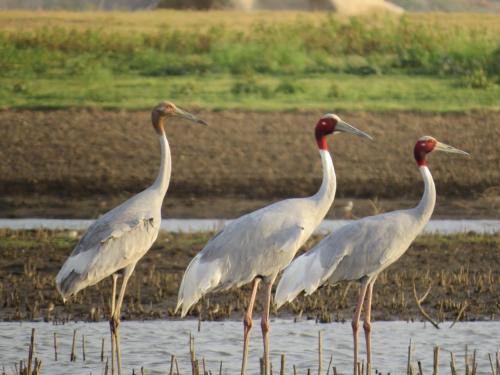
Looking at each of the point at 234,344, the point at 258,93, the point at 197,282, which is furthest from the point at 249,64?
the point at 197,282

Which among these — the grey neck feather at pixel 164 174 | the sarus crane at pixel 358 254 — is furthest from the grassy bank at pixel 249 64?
the sarus crane at pixel 358 254

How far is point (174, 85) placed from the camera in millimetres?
22766

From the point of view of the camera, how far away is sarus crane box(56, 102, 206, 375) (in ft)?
32.0

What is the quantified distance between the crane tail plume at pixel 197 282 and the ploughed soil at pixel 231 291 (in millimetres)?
1922

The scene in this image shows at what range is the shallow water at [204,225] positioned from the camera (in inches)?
605

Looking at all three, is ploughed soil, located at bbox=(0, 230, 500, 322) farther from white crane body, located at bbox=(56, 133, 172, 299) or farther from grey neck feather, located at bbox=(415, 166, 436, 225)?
white crane body, located at bbox=(56, 133, 172, 299)

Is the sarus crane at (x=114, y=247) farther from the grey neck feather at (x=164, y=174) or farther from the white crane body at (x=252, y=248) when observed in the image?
the white crane body at (x=252, y=248)

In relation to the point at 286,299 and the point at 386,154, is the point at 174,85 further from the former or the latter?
the point at 286,299

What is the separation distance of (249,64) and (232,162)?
6164mm

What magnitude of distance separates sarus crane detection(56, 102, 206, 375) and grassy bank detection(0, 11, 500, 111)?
10.6 metres

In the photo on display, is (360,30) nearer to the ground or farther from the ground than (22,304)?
farther from the ground

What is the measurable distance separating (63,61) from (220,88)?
3.67m

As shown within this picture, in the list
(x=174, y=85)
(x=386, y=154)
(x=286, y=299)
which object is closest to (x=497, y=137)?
(x=386, y=154)

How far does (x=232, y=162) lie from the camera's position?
18.4 m
